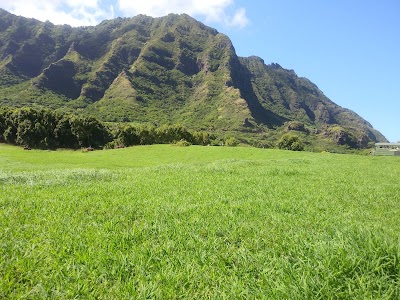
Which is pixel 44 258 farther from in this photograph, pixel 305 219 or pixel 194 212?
pixel 305 219

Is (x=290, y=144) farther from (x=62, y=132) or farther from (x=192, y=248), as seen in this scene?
(x=192, y=248)

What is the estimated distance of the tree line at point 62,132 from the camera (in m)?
88.4

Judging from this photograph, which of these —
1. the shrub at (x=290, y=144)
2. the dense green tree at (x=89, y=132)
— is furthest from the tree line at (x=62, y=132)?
the shrub at (x=290, y=144)

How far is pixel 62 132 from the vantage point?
9044cm

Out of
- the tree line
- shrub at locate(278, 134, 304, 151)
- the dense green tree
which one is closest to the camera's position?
the tree line

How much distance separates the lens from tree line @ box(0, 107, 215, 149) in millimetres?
88375

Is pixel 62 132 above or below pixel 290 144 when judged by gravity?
below

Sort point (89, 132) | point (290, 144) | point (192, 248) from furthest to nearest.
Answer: point (290, 144) < point (89, 132) < point (192, 248)

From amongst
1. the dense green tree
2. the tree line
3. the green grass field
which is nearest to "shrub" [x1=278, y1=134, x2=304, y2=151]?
the tree line

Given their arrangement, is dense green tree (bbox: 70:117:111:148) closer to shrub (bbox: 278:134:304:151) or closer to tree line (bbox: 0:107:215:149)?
tree line (bbox: 0:107:215:149)

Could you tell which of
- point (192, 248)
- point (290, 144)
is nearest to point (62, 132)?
point (290, 144)

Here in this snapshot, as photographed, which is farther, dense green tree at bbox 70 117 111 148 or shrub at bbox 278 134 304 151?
shrub at bbox 278 134 304 151

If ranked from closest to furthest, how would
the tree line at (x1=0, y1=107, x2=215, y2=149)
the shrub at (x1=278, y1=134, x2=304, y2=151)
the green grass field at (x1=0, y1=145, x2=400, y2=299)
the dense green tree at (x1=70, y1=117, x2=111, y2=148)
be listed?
the green grass field at (x1=0, y1=145, x2=400, y2=299)
the tree line at (x1=0, y1=107, x2=215, y2=149)
the dense green tree at (x1=70, y1=117, x2=111, y2=148)
the shrub at (x1=278, y1=134, x2=304, y2=151)

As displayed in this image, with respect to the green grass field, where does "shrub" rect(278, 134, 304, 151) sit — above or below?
above
